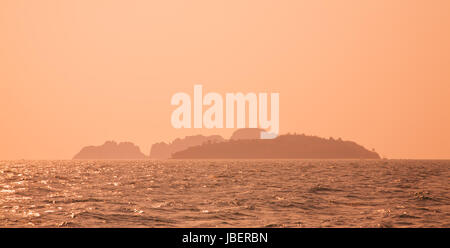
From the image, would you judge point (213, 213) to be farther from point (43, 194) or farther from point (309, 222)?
point (43, 194)

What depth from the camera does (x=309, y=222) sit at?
78.1 ft

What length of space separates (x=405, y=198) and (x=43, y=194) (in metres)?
27.2
